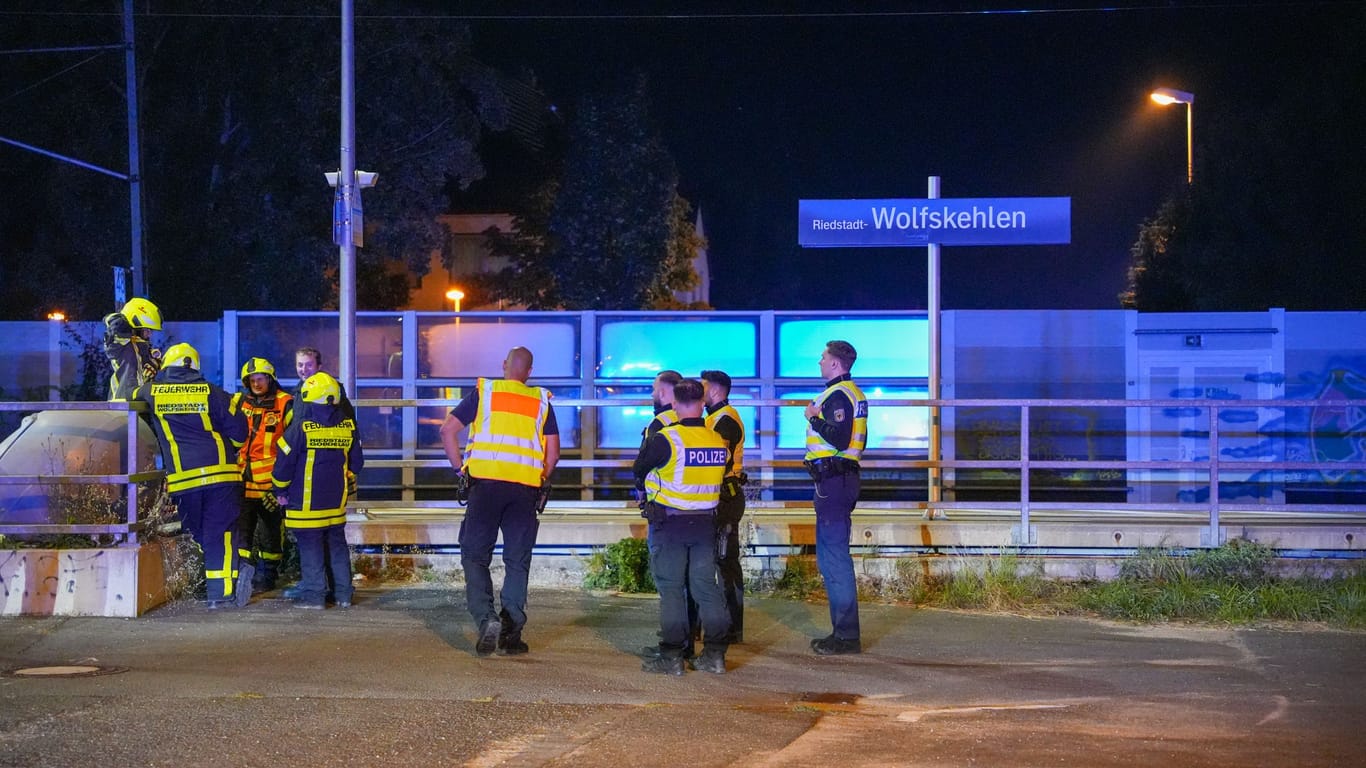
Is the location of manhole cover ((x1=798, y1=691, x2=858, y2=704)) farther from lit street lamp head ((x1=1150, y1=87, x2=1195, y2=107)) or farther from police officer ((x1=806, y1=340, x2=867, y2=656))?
lit street lamp head ((x1=1150, y1=87, x2=1195, y2=107))

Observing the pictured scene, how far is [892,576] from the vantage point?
10.4m

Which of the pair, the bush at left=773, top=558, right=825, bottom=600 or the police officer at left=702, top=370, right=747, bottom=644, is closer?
the police officer at left=702, top=370, right=747, bottom=644

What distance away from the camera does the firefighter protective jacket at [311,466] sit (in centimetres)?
932

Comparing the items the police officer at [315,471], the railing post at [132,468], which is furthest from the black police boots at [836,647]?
the railing post at [132,468]

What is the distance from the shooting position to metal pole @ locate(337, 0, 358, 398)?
1152 centimetres

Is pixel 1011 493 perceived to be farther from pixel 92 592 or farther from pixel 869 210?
pixel 92 592

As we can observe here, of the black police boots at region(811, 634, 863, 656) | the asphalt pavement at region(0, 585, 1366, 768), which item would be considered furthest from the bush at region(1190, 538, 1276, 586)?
the black police boots at region(811, 634, 863, 656)

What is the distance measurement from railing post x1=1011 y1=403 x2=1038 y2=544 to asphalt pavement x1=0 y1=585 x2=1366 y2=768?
3.76ft

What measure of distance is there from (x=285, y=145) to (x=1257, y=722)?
22.6 m

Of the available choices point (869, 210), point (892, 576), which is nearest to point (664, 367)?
point (869, 210)

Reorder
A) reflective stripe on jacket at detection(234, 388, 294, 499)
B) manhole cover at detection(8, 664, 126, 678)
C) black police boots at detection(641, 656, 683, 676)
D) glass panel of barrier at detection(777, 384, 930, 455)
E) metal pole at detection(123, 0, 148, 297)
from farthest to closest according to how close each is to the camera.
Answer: metal pole at detection(123, 0, 148, 297) → glass panel of barrier at detection(777, 384, 930, 455) → reflective stripe on jacket at detection(234, 388, 294, 499) → black police boots at detection(641, 656, 683, 676) → manhole cover at detection(8, 664, 126, 678)

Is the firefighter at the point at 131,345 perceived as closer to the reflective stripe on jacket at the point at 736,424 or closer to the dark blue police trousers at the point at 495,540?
the dark blue police trousers at the point at 495,540

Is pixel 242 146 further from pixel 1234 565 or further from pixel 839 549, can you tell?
pixel 1234 565

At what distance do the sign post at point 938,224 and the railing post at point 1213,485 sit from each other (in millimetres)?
2084
